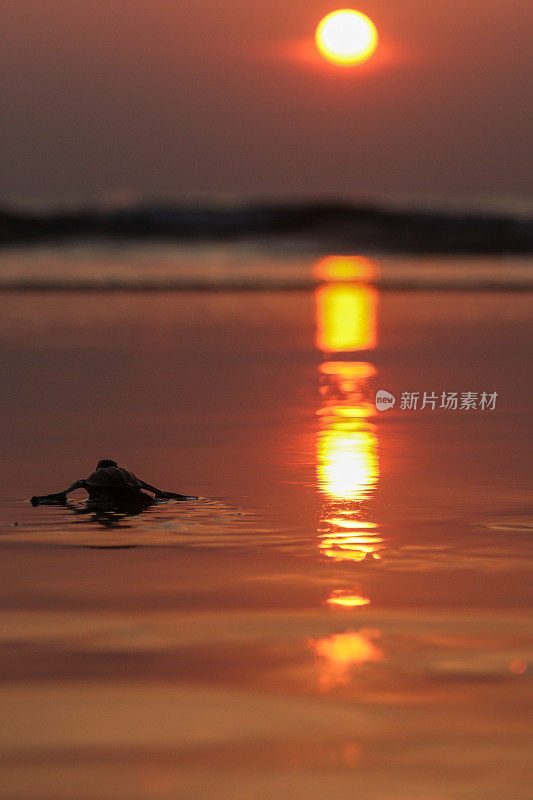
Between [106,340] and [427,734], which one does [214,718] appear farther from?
[106,340]

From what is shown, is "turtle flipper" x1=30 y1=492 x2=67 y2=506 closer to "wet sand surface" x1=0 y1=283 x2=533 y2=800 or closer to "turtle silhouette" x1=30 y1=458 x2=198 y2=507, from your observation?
"turtle silhouette" x1=30 y1=458 x2=198 y2=507

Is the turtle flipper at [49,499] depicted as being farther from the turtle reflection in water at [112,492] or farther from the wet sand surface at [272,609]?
the wet sand surface at [272,609]

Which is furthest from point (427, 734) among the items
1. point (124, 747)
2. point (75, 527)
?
point (75, 527)

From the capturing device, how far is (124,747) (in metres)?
6.21

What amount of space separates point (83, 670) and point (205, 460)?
27.2 feet

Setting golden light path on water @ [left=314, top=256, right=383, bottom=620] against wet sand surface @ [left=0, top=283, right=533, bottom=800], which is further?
golden light path on water @ [left=314, top=256, right=383, bottom=620]

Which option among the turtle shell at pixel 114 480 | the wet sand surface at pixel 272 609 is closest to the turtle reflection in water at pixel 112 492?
the turtle shell at pixel 114 480

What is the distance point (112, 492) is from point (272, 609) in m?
4.04

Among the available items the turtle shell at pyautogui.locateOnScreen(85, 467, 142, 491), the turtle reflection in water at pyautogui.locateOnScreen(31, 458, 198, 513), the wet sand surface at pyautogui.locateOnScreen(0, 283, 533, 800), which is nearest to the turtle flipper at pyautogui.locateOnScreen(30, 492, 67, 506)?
the turtle reflection in water at pyautogui.locateOnScreen(31, 458, 198, 513)

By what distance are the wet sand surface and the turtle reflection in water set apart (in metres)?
0.18

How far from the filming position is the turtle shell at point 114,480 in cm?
1230

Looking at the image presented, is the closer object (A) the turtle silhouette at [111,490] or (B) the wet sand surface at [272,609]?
(B) the wet sand surface at [272,609]

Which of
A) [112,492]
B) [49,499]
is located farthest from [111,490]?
[49,499]

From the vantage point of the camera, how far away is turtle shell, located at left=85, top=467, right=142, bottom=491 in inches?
484
